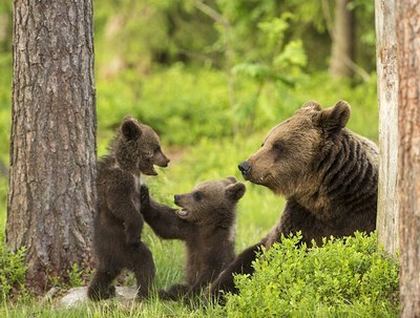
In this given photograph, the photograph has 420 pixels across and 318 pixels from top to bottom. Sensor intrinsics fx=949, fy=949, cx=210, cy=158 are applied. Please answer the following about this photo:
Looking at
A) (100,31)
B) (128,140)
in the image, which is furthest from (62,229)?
(100,31)

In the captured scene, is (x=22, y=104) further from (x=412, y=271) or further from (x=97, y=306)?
(x=412, y=271)

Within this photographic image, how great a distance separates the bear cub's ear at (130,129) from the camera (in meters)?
6.95

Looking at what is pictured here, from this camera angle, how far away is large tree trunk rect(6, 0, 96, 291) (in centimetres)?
718

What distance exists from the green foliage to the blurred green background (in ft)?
14.4

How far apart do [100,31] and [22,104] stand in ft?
53.5

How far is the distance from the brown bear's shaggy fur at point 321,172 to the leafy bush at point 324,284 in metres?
0.52

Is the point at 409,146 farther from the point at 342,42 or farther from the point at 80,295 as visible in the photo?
the point at 342,42

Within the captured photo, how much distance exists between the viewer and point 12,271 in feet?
23.7

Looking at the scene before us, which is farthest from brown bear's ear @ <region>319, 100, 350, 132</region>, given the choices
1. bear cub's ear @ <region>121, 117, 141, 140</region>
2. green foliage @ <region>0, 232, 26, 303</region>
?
green foliage @ <region>0, 232, 26, 303</region>

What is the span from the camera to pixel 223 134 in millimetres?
18125

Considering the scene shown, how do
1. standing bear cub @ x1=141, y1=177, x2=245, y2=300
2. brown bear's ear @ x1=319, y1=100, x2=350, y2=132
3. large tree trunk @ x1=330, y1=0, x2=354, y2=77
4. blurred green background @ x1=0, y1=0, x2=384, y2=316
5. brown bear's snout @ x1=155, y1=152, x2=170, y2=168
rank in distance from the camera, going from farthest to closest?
large tree trunk @ x1=330, y1=0, x2=354, y2=77 → blurred green background @ x1=0, y1=0, x2=384, y2=316 → standing bear cub @ x1=141, y1=177, x2=245, y2=300 → brown bear's snout @ x1=155, y1=152, x2=170, y2=168 → brown bear's ear @ x1=319, y1=100, x2=350, y2=132

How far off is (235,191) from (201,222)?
364 millimetres

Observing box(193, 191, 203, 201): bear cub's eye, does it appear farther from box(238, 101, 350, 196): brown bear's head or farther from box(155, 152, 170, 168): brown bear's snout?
box(238, 101, 350, 196): brown bear's head

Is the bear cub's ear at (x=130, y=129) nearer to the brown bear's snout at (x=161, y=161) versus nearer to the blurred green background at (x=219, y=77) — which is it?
the brown bear's snout at (x=161, y=161)
